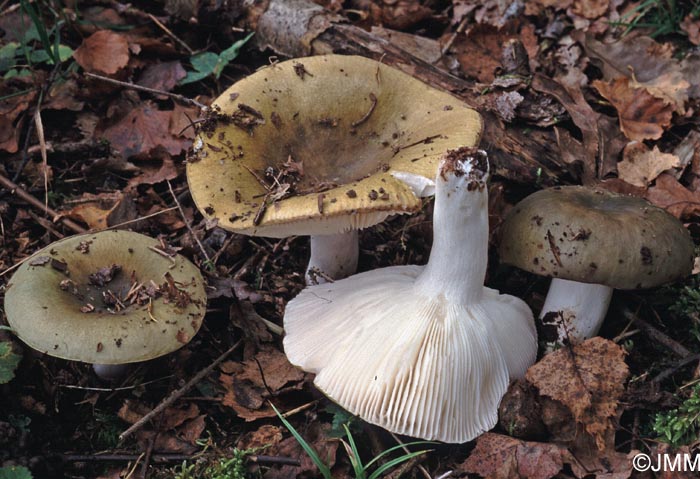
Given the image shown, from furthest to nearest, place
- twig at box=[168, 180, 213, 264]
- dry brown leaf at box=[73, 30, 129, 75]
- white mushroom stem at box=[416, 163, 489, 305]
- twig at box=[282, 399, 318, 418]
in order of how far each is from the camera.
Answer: dry brown leaf at box=[73, 30, 129, 75] → twig at box=[168, 180, 213, 264] → twig at box=[282, 399, 318, 418] → white mushroom stem at box=[416, 163, 489, 305]

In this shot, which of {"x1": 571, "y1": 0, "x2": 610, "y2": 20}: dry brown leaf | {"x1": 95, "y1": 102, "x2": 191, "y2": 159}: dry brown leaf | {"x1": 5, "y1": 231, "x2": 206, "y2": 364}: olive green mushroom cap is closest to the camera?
{"x1": 5, "y1": 231, "x2": 206, "y2": 364}: olive green mushroom cap

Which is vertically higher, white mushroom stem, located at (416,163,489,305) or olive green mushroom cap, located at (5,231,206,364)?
white mushroom stem, located at (416,163,489,305)

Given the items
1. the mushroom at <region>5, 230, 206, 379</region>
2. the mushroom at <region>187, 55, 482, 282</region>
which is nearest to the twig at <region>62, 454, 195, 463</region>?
the mushroom at <region>5, 230, 206, 379</region>

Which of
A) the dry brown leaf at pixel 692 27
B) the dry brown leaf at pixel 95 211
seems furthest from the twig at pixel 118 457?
the dry brown leaf at pixel 692 27

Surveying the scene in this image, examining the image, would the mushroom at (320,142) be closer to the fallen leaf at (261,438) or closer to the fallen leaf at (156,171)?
the fallen leaf at (261,438)

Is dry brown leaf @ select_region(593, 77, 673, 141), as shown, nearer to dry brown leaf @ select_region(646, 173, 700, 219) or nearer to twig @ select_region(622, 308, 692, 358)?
dry brown leaf @ select_region(646, 173, 700, 219)
